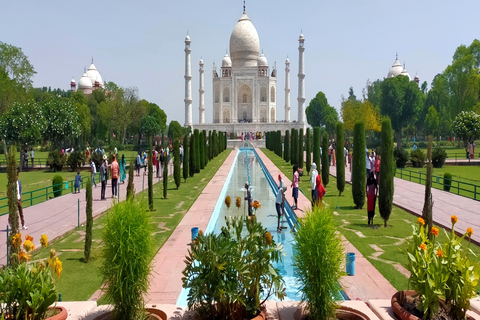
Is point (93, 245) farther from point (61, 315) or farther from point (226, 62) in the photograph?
point (226, 62)

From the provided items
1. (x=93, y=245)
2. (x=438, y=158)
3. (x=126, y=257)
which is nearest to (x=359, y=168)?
(x=93, y=245)

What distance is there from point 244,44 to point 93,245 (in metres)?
49.7

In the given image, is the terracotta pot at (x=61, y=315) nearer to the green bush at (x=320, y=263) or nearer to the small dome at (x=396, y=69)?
the green bush at (x=320, y=263)

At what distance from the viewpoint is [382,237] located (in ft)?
23.6

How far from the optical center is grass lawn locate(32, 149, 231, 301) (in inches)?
193

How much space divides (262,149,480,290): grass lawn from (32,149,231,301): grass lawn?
2896 mm

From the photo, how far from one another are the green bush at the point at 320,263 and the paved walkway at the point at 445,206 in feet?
14.9

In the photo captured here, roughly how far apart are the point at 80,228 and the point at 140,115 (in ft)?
104

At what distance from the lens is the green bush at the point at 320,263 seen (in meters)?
3.31

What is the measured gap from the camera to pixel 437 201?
1087cm

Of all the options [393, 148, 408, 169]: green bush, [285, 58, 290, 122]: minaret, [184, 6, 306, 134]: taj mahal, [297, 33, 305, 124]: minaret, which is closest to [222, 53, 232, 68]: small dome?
[184, 6, 306, 134]: taj mahal

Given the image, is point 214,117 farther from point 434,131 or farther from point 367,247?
point 367,247

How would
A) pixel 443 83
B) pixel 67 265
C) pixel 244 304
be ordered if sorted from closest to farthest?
pixel 244 304, pixel 67 265, pixel 443 83

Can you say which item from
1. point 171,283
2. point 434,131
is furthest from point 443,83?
point 171,283
